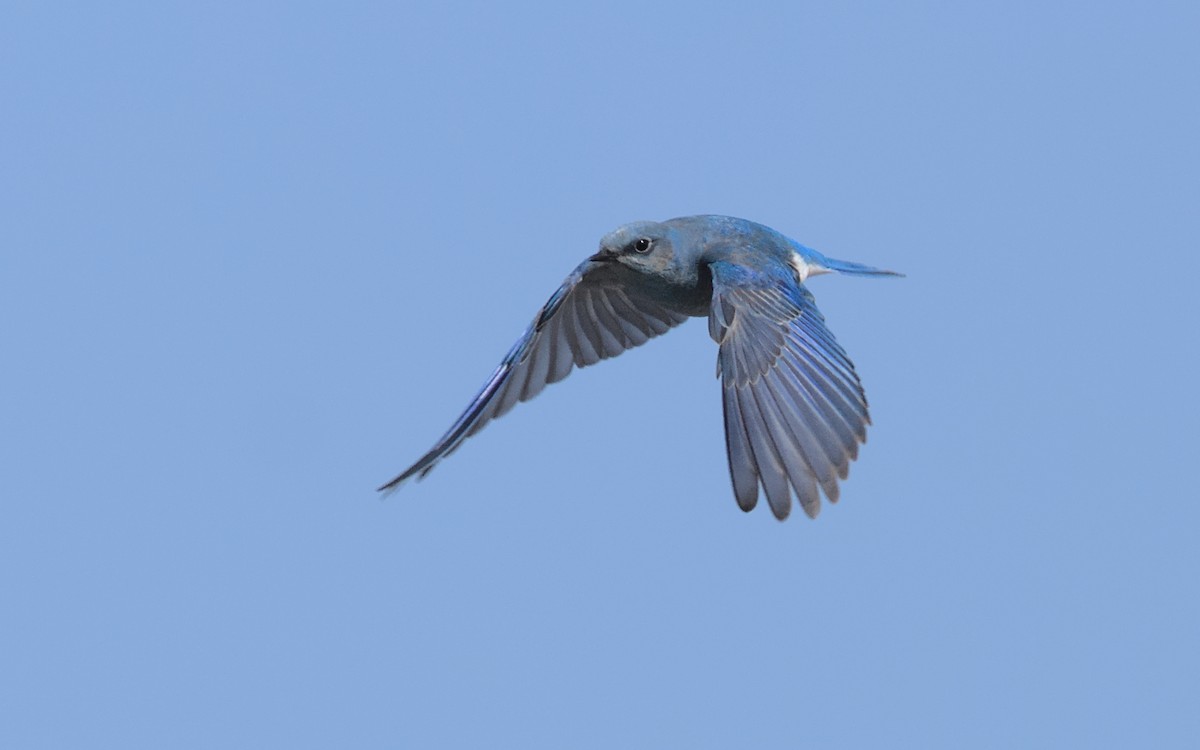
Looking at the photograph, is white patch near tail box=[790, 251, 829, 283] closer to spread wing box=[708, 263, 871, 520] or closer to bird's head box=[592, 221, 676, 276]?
spread wing box=[708, 263, 871, 520]

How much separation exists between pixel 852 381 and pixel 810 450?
624 millimetres

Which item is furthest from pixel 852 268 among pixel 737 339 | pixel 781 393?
pixel 781 393

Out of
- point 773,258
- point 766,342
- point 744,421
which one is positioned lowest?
point 744,421

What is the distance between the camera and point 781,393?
569 centimetres

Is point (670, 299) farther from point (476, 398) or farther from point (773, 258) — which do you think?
point (476, 398)

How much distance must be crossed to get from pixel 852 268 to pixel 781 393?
2423 millimetres

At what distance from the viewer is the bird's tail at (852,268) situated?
25.2 ft

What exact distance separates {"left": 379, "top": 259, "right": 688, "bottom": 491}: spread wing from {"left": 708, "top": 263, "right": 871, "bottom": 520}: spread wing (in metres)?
0.96

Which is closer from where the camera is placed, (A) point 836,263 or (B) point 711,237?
(B) point 711,237

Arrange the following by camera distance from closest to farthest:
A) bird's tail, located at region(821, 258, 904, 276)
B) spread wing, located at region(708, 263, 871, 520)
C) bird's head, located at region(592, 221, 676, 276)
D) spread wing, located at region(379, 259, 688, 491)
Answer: spread wing, located at region(708, 263, 871, 520), bird's head, located at region(592, 221, 676, 276), spread wing, located at region(379, 259, 688, 491), bird's tail, located at region(821, 258, 904, 276)

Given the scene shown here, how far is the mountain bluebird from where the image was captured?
17.2ft

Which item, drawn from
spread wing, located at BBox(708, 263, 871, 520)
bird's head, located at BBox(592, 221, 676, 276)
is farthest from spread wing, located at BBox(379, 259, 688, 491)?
spread wing, located at BBox(708, 263, 871, 520)

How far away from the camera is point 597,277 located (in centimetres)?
768

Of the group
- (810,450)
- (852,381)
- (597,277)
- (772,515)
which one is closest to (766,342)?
(852,381)
